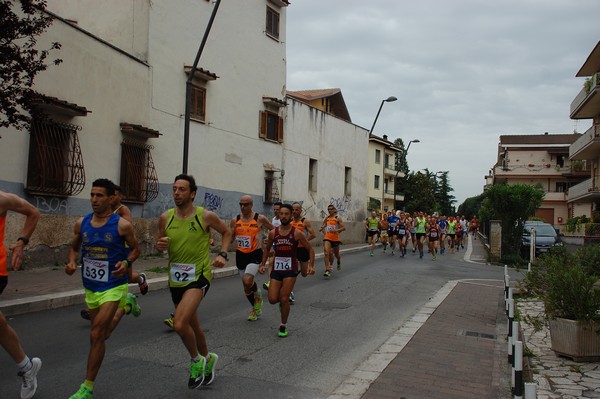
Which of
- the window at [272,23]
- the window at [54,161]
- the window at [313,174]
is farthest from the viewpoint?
the window at [313,174]

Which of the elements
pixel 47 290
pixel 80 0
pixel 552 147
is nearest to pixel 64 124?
pixel 47 290

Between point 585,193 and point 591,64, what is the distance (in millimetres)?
8695

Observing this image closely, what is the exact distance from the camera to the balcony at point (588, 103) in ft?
104

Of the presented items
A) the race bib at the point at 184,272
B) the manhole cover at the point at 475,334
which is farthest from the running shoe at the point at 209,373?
the manhole cover at the point at 475,334

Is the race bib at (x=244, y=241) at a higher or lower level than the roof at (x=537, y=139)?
lower

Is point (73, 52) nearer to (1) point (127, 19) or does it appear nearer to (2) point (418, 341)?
(1) point (127, 19)

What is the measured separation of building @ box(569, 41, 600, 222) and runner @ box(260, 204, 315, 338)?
1129 inches

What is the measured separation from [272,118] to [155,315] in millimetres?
16179

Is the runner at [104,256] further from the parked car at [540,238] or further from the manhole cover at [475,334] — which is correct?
the parked car at [540,238]

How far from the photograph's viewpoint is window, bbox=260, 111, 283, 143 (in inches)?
895

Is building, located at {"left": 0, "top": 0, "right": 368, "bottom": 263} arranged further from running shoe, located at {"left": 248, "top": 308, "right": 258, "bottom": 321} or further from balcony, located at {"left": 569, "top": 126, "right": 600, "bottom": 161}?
balcony, located at {"left": 569, "top": 126, "right": 600, "bottom": 161}

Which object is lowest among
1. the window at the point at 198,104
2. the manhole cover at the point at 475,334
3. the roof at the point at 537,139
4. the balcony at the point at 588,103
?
the manhole cover at the point at 475,334

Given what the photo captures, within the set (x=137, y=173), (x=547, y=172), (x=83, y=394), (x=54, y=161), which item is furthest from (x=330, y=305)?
(x=547, y=172)

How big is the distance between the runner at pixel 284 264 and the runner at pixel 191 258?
219 cm
